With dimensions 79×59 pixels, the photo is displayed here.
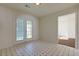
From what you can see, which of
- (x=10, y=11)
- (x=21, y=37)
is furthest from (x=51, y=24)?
(x=10, y=11)

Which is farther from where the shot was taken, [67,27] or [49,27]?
[67,27]

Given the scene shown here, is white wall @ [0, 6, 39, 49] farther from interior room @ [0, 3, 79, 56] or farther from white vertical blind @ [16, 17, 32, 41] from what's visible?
white vertical blind @ [16, 17, 32, 41]

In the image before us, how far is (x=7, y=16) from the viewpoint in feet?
12.7

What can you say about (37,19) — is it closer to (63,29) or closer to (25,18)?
(25,18)

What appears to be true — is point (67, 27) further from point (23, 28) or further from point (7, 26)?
point (7, 26)

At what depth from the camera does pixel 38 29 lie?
5.92 metres

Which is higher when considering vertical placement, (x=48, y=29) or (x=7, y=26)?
(x=7, y=26)

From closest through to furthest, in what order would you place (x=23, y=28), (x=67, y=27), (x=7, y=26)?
(x=7, y=26) → (x=23, y=28) → (x=67, y=27)

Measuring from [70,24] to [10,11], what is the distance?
3305 mm

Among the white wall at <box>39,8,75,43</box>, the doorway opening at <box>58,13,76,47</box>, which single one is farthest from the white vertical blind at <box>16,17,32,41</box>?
the doorway opening at <box>58,13,76,47</box>

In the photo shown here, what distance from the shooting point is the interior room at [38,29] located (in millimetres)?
3436

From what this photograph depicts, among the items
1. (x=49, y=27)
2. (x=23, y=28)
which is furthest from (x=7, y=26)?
(x=49, y=27)

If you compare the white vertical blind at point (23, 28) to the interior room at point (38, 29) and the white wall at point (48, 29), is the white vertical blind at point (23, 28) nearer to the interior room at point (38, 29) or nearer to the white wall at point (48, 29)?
the interior room at point (38, 29)

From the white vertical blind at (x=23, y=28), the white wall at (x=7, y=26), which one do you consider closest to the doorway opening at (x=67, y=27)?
the white vertical blind at (x=23, y=28)
